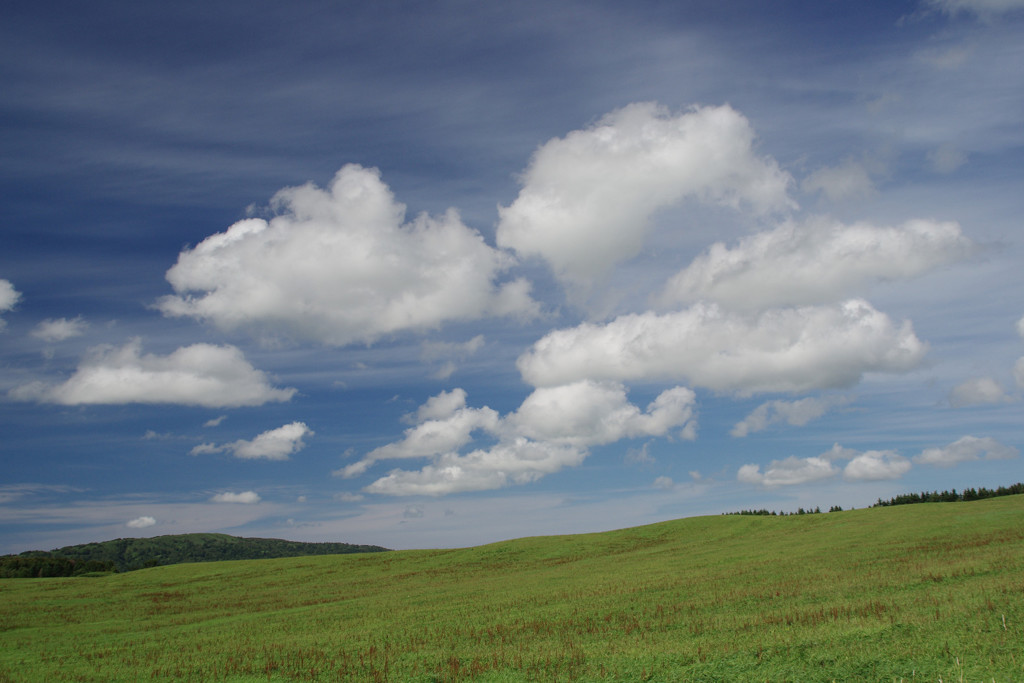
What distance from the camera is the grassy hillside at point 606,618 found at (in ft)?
54.0

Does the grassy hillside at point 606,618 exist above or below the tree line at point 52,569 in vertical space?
above

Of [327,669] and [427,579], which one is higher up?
[327,669]

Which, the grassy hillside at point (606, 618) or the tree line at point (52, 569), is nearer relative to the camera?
the grassy hillside at point (606, 618)

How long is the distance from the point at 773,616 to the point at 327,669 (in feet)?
53.0

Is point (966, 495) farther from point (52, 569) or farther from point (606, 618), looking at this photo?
point (52, 569)

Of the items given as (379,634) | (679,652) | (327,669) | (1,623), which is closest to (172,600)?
(1,623)

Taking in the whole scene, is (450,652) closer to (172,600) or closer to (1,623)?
(1,623)

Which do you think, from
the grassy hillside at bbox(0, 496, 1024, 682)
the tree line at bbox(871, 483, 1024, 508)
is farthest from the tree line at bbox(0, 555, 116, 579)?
the tree line at bbox(871, 483, 1024, 508)

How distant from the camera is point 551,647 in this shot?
2062 centimetres

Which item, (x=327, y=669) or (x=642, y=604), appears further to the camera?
(x=642, y=604)

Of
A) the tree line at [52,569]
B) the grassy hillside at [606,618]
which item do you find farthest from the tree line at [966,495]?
the tree line at [52,569]

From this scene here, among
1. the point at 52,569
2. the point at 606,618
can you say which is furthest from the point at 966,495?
the point at 52,569

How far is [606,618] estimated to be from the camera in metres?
26.5

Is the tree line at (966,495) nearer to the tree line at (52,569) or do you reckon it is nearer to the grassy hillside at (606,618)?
the grassy hillside at (606,618)
